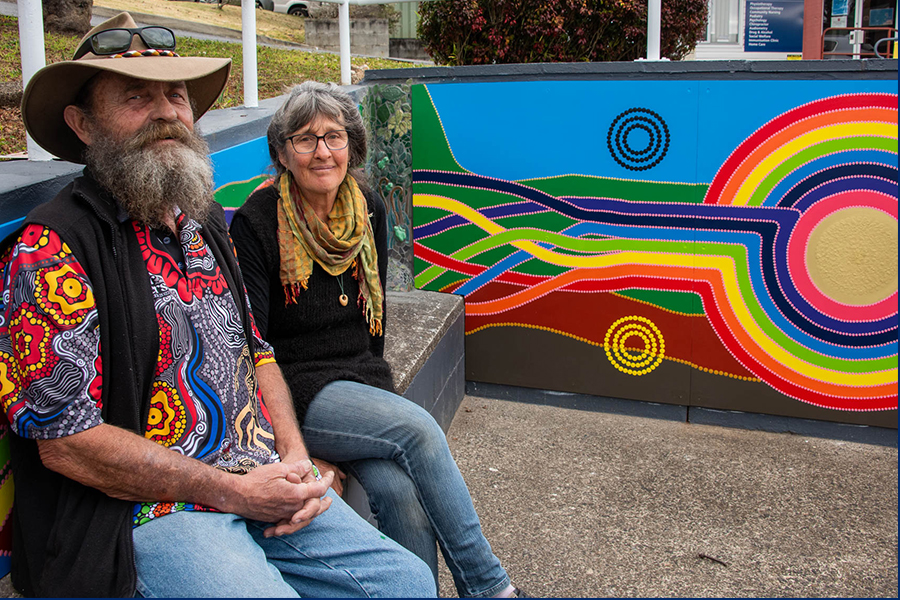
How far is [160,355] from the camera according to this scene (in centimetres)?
192

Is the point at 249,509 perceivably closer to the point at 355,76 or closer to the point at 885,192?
the point at 885,192

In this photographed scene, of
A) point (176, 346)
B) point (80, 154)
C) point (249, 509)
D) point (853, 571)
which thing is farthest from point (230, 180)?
point (853, 571)

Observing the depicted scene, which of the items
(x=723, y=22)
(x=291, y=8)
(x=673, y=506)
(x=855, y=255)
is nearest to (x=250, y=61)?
(x=673, y=506)

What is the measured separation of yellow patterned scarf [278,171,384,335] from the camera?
105 inches

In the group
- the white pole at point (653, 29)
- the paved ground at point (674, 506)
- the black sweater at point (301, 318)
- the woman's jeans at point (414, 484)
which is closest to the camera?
the woman's jeans at point (414, 484)

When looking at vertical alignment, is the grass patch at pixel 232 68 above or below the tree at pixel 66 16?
below

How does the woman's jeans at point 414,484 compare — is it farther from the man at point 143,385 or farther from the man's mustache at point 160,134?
the man's mustache at point 160,134

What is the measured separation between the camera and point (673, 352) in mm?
4184

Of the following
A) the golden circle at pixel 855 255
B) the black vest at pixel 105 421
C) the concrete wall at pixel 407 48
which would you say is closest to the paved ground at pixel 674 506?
the golden circle at pixel 855 255

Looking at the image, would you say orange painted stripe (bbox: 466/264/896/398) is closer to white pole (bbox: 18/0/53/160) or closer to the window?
white pole (bbox: 18/0/53/160)

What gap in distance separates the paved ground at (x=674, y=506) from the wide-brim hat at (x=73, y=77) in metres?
1.90

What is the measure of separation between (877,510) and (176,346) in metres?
2.87

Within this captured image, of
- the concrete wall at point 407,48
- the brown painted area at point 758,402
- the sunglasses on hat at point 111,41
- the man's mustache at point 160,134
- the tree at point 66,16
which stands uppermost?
the concrete wall at point 407,48

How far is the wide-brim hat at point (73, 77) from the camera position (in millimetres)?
1910
